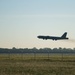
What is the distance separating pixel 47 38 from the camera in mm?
111562

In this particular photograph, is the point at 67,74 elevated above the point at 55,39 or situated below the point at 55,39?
below

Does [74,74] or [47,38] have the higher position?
[47,38]

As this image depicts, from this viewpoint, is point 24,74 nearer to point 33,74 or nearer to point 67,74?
point 33,74

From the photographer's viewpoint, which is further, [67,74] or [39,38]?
[39,38]

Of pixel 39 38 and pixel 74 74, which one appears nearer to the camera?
pixel 74 74

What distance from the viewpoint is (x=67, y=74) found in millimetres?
26281

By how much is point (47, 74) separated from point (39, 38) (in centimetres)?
8513

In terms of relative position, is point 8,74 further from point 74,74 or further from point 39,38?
point 39,38

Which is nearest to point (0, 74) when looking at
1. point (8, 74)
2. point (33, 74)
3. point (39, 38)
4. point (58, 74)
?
point (8, 74)

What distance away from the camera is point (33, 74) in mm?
26172

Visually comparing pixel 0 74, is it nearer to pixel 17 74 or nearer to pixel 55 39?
pixel 17 74

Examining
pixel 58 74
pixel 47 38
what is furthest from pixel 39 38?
pixel 58 74

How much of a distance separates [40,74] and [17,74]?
6.68ft

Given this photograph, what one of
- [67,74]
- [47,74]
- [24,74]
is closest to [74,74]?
[67,74]
